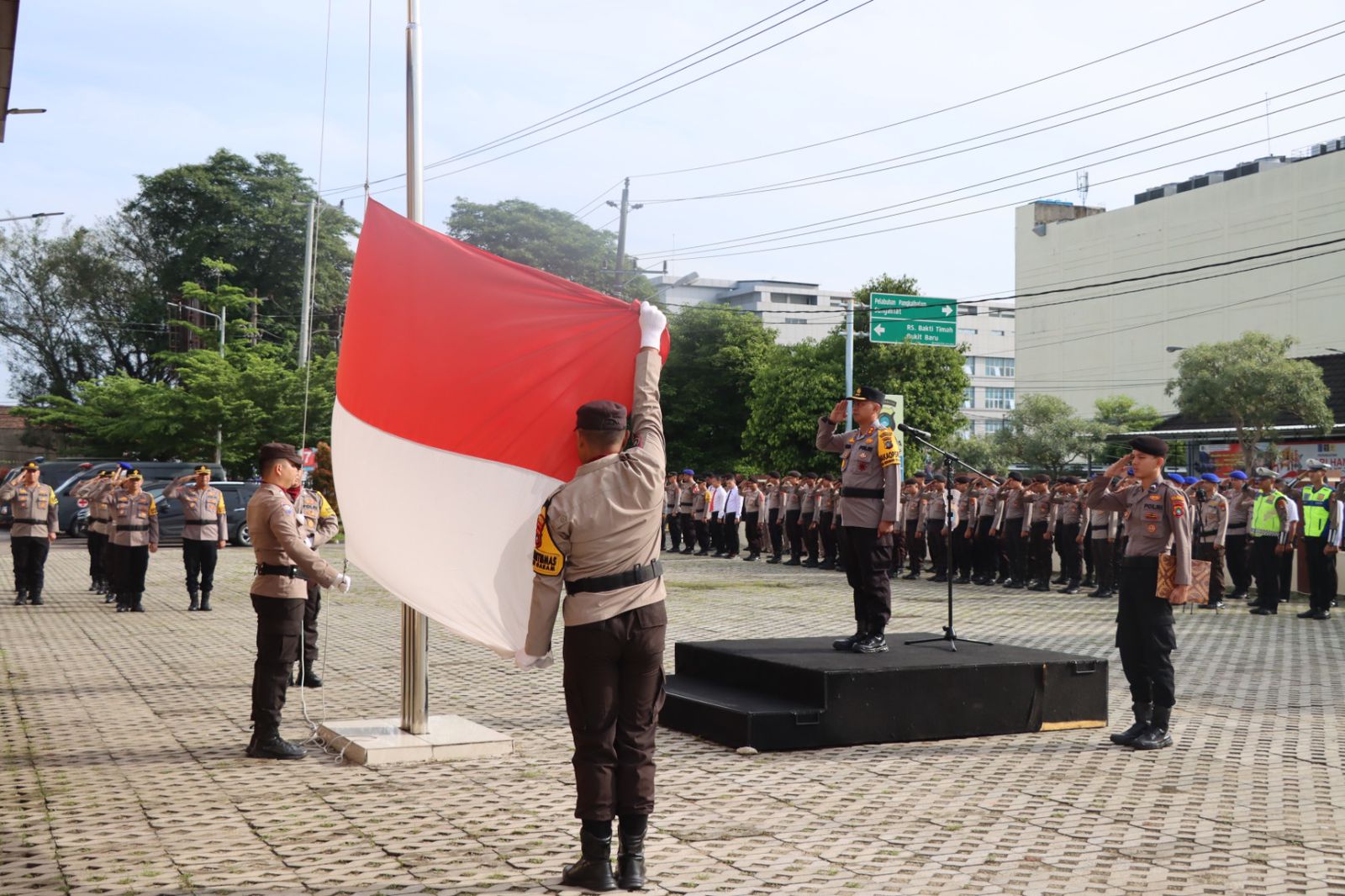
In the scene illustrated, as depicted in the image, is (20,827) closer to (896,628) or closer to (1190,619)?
(896,628)

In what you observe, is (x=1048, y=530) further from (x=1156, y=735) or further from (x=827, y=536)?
(x=1156, y=735)

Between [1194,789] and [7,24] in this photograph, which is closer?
[1194,789]

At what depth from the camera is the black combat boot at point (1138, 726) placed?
337 inches

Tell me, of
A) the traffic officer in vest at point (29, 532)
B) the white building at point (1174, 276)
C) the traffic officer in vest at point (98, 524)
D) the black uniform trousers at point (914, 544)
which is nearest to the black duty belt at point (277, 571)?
the traffic officer in vest at point (29, 532)

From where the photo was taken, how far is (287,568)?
327 inches

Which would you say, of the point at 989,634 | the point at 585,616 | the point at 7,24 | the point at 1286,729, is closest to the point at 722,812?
the point at 585,616

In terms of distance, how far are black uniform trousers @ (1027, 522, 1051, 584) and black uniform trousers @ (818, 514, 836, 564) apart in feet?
17.4

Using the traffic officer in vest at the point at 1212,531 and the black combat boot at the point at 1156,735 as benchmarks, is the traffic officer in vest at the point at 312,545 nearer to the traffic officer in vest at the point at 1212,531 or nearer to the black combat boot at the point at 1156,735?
the black combat boot at the point at 1156,735

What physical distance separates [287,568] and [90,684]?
3925 mm

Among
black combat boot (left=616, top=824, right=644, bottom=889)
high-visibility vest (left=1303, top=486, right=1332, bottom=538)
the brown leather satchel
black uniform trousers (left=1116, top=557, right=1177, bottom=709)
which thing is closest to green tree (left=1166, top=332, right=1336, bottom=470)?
high-visibility vest (left=1303, top=486, right=1332, bottom=538)

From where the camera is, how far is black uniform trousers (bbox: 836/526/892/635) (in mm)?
9523

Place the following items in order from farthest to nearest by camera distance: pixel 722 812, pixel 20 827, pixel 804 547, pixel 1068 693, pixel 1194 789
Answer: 1. pixel 804 547
2. pixel 1068 693
3. pixel 1194 789
4. pixel 722 812
5. pixel 20 827

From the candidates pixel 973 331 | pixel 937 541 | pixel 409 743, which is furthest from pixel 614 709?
pixel 973 331

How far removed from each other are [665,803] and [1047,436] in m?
47.0
